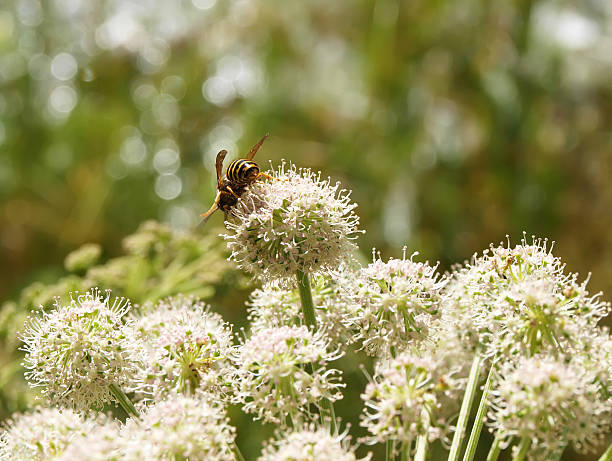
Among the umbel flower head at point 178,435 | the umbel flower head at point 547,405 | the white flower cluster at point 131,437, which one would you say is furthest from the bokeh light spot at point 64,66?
the umbel flower head at point 547,405

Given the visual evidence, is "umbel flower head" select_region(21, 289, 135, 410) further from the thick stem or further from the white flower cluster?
the thick stem

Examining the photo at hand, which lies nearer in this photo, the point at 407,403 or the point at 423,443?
the point at 407,403

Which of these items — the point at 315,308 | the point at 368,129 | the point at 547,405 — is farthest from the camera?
the point at 368,129

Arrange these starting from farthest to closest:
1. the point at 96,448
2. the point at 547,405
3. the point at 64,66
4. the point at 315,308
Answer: the point at 64,66, the point at 315,308, the point at 547,405, the point at 96,448

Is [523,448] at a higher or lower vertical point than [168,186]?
lower

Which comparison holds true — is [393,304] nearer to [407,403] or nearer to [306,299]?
[306,299]

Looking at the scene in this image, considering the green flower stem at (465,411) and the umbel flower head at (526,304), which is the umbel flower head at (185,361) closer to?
the green flower stem at (465,411)

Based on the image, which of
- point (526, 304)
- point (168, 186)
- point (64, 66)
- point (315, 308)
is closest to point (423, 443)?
point (526, 304)
